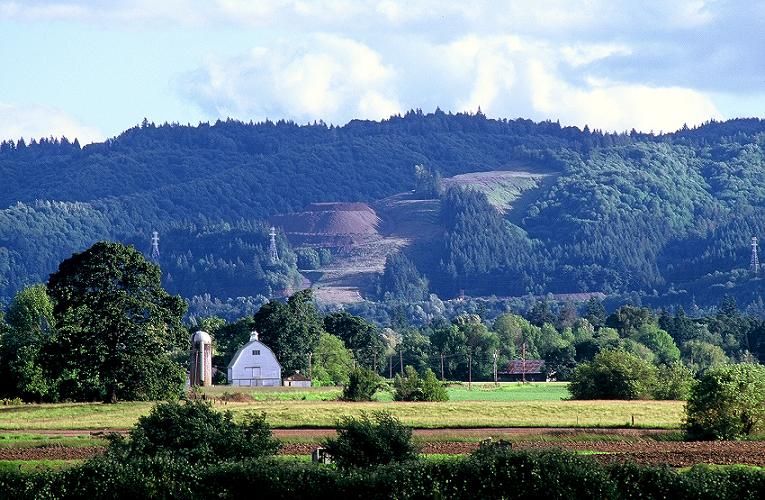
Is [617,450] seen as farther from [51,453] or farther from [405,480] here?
[51,453]

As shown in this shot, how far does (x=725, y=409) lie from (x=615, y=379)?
38226 millimetres

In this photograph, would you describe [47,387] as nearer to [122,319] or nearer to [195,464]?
[122,319]

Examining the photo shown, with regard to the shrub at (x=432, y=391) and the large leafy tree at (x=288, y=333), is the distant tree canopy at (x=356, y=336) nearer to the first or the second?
the large leafy tree at (x=288, y=333)

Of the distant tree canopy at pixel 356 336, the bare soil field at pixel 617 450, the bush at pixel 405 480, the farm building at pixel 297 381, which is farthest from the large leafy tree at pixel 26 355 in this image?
the distant tree canopy at pixel 356 336

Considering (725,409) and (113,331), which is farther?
(113,331)

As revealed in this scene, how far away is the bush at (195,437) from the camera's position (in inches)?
2151

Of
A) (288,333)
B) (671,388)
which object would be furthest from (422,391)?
(288,333)

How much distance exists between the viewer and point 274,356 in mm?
156250

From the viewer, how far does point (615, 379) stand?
113 m

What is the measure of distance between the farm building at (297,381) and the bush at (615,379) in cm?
4107

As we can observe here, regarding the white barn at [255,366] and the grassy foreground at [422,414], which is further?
the white barn at [255,366]

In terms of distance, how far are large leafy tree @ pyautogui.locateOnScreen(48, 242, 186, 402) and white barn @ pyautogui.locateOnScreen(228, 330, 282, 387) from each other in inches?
1971

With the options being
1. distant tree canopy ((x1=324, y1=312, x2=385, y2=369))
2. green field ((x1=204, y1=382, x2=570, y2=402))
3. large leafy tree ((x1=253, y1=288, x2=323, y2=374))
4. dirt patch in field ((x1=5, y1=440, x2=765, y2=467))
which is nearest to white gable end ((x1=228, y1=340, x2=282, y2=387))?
large leafy tree ((x1=253, y1=288, x2=323, y2=374))

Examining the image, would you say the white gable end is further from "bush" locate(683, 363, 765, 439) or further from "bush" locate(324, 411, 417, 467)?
"bush" locate(324, 411, 417, 467)
